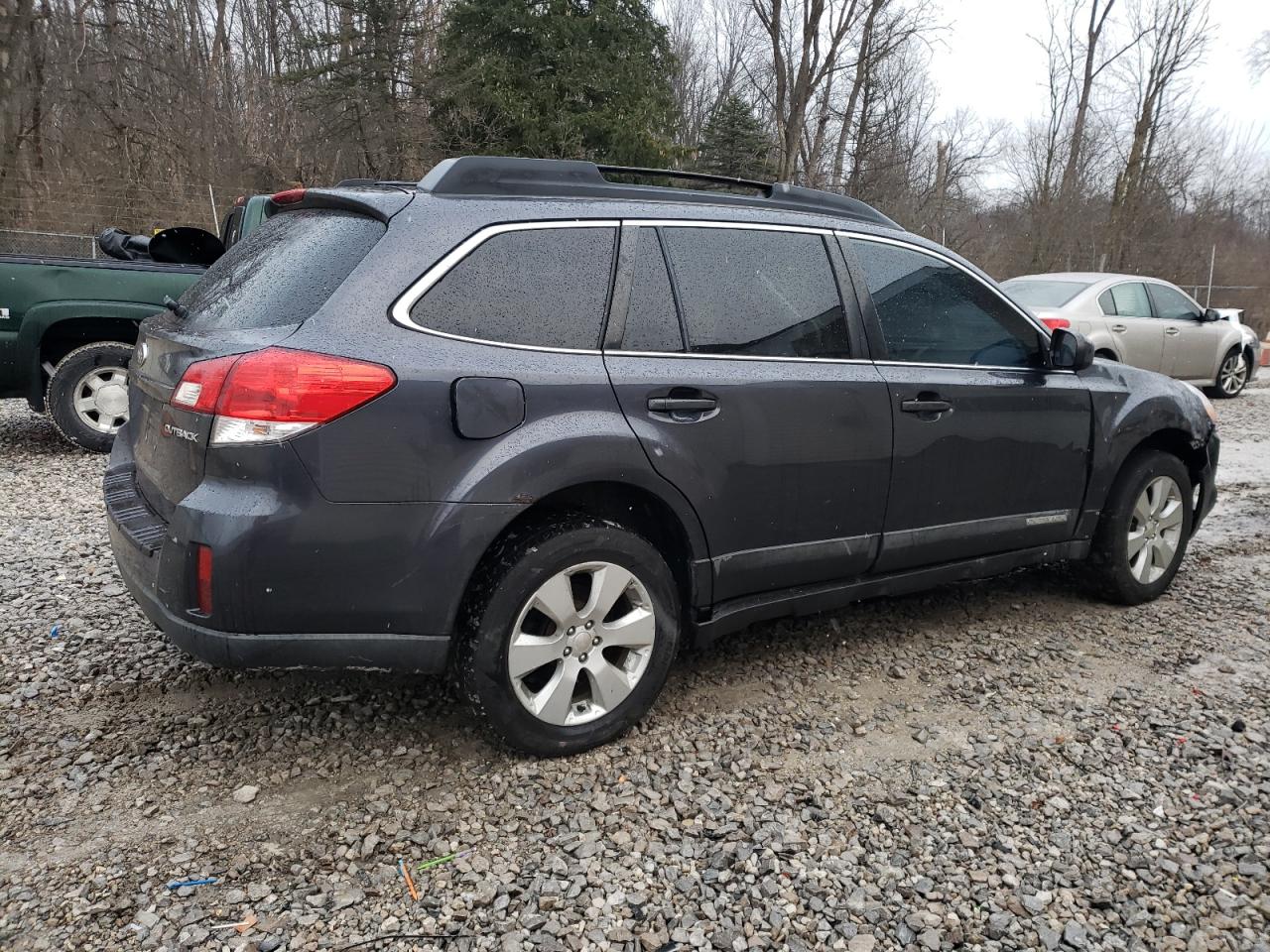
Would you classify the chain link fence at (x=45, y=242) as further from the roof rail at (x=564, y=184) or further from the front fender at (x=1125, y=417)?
the front fender at (x=1125, y=417)

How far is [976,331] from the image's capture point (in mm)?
3855

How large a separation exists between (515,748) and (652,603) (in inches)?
24.3

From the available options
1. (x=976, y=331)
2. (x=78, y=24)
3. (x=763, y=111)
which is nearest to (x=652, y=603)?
(x=976, y=331)

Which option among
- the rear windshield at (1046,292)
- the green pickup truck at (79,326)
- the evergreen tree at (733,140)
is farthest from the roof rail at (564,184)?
the evergreen tree at (733,140)

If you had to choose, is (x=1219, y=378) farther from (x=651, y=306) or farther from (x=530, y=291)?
(x=530, y=291)

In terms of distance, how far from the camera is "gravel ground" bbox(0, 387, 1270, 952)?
2.26 m

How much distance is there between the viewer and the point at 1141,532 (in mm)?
4402

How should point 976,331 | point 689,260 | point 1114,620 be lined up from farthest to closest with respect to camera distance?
point 1114,620, point 976,331, point 689,260

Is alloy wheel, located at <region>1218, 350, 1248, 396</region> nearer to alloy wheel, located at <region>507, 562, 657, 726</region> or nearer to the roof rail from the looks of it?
the roof rail

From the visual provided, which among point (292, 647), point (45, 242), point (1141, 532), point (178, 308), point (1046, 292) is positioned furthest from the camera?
point (45, 242)

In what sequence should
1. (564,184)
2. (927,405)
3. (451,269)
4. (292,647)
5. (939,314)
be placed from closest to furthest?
(292,647)
(451,269)
(564,184)
(927,405)
(939,314)

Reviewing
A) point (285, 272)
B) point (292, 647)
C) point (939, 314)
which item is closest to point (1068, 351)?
point (939, 314)

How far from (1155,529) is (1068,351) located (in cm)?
112

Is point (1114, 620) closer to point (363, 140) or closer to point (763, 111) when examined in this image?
point (363, 140)
